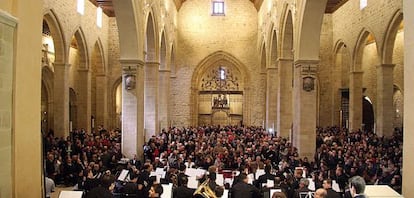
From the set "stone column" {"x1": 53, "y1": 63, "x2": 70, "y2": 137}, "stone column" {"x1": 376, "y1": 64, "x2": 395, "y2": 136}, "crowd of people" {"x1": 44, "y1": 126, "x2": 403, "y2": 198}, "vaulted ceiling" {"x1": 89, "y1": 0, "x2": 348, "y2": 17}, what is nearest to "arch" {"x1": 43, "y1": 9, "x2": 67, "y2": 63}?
"stone column" {"x1": 53, "y1": 63, "x2": 70, "y2": 137}

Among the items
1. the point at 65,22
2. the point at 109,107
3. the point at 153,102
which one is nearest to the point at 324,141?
the point at 153,102

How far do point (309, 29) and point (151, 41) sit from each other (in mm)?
9238

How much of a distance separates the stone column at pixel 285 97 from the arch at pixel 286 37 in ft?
1.25

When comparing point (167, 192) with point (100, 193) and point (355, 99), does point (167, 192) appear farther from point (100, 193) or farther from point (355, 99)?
point (355, 99)

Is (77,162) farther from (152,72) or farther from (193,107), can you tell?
(193,107)

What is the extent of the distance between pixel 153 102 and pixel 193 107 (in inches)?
463

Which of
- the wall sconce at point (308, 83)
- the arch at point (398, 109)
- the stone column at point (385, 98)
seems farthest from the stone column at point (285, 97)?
the arch at point (398, 109)

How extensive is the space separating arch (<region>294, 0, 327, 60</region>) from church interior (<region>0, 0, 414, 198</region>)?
6 cm

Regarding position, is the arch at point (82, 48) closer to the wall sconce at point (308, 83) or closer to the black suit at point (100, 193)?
the wall sconce at point (308, 83)

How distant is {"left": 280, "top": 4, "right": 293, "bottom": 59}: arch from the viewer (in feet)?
69.6

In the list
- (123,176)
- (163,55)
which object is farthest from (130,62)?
(163,55)

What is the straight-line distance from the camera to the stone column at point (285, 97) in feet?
73.7

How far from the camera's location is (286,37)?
21.7m

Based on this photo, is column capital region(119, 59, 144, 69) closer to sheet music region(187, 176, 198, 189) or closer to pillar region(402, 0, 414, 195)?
sheet music region(187, 176, 198, 189)
